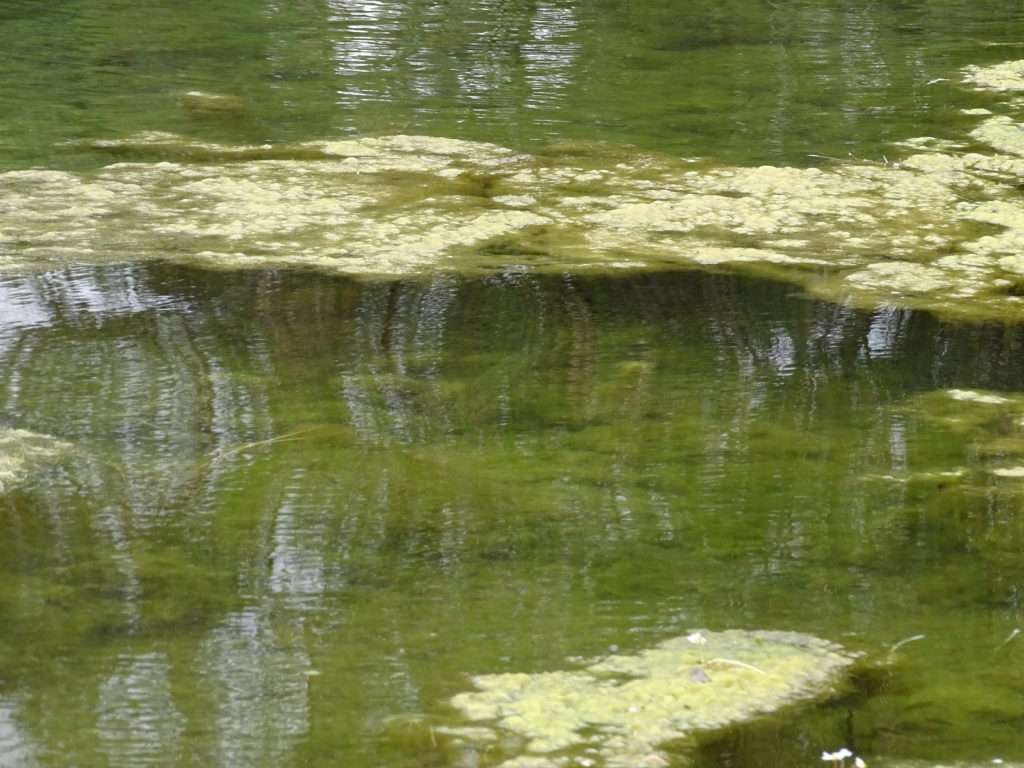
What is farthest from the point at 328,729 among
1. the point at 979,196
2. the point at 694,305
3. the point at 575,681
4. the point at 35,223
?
the point at 979,196

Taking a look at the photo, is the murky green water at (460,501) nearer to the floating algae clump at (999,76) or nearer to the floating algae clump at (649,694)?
the floating algae clump at (649,694)

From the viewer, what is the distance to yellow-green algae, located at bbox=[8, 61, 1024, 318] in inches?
122

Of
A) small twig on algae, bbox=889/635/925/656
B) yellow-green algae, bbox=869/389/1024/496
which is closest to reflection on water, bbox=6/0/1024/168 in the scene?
yellow-green algae, bbox=869/389/1024/496

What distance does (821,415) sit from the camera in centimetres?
248

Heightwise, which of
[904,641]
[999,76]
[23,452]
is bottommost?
[904,641]

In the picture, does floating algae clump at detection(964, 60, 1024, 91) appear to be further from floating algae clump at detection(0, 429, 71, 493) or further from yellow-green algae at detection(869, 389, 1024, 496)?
floating algae clump at detection(0, 429, 71, 493)

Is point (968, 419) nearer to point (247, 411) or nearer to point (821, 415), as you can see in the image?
point (821, 415)

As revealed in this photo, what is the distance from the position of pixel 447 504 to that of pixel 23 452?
613 millimetres

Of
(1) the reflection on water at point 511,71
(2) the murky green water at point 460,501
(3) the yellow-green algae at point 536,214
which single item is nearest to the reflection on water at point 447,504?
(2) the murky green water at point 460,501

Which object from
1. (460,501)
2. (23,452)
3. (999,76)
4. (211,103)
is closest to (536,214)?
(211,103)

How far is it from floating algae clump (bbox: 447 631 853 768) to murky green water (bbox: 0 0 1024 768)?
0.11ft

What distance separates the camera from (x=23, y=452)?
2.27m

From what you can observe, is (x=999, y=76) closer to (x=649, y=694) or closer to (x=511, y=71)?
(x=511, y=71)

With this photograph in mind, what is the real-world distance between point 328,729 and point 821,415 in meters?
1.11
